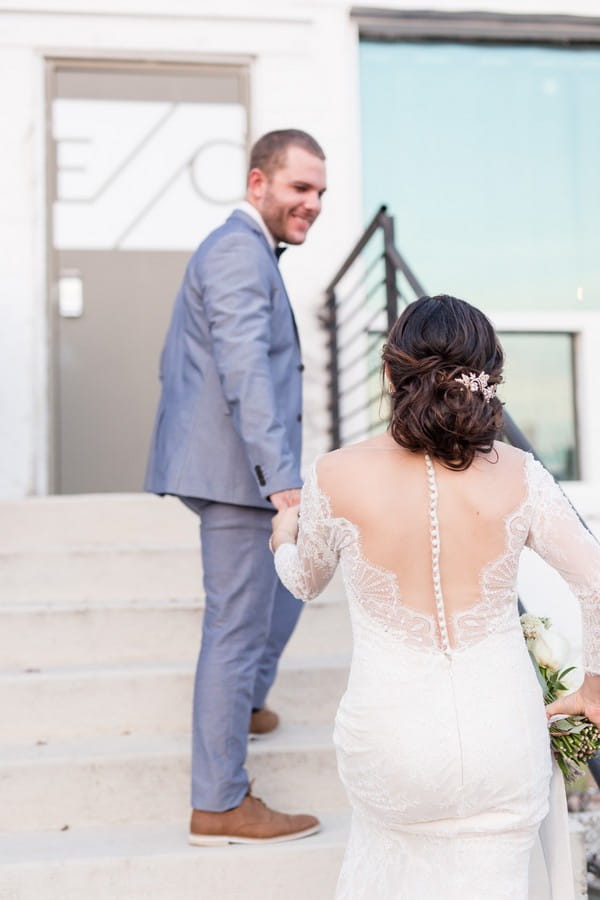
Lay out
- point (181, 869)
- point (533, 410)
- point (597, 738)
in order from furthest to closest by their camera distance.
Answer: point (533, 410), point (181, 869), point (597, 738)

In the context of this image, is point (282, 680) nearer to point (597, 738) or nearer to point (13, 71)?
point (597, 738)

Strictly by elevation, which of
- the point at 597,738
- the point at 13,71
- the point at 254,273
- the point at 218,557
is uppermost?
the point at 13,71

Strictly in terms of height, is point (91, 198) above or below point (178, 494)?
above

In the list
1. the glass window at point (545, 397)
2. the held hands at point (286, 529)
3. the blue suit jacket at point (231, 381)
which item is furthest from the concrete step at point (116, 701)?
the glass window at point (545, 397)

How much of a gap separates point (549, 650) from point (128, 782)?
140 centimetres

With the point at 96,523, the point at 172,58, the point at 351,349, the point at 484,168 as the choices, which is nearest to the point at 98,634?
the point at 96,523

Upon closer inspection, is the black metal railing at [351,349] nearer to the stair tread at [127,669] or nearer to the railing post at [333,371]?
the railing post at [333,371]

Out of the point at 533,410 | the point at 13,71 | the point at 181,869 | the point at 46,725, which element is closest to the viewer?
the point at 181,869

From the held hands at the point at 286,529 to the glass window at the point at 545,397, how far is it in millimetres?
3684

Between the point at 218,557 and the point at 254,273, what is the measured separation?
0.69 m

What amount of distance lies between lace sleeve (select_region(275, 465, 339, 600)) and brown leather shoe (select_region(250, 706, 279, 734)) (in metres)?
1.26

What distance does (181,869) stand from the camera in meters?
2.40

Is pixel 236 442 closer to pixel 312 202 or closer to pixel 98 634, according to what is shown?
pixel 312 202

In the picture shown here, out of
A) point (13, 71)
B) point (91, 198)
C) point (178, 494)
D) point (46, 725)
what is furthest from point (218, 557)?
point (13, 71)
